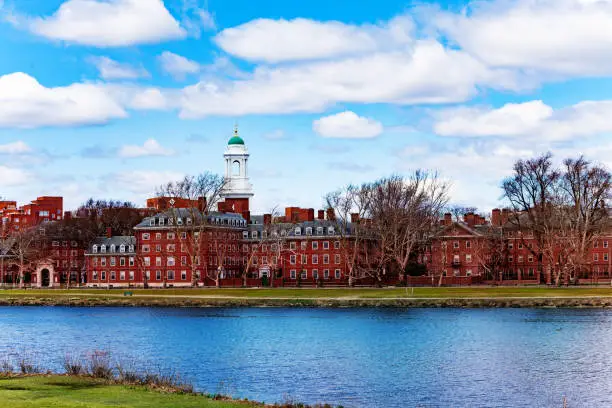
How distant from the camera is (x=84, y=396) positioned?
3044 cm

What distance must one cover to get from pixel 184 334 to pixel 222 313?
1985 centimetres

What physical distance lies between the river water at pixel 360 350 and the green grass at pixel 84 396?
20.4 feet

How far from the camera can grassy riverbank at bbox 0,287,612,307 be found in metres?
87.0

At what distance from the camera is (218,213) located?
143625 millimetres

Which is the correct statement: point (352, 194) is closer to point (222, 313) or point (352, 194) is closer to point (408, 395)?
point (222, 313)

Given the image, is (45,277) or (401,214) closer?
(401,214)

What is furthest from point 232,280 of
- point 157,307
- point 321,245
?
point 157,307

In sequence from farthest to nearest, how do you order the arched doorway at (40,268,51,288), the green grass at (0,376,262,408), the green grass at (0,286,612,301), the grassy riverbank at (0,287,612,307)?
the arched doorway at (40,268,51,288) < the green grass at (0,286,612,301) < the grassy riverbank at (0,287,612,307) < the green grass at (0,376,262,408)

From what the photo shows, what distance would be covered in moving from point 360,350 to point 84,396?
27067mm

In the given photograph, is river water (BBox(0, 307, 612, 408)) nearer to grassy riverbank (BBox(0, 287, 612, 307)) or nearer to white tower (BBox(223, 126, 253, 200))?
grassy riverbank (BBox(0, 287, 612, 307))

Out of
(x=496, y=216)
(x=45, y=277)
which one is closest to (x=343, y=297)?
(x=496, y=216)

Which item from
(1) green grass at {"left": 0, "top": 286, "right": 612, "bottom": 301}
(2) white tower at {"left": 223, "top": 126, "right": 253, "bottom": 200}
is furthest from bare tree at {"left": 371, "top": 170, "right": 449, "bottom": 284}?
(2) white tower at {"left": 223, "top": 126, "right": 253, "bottom": 200}

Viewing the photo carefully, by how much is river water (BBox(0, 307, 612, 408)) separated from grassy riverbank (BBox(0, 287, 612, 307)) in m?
4.26

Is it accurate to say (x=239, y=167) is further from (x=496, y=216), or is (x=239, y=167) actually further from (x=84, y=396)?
(x=84, y=396)
